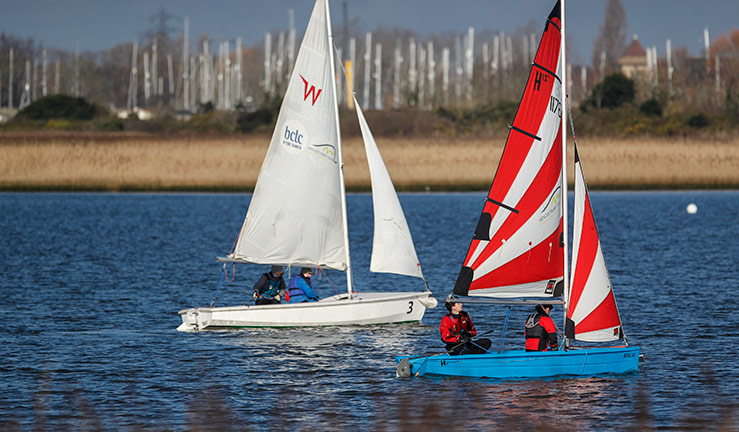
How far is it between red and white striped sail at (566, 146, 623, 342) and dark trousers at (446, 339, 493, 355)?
1.79 m

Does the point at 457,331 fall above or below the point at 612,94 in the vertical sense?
below

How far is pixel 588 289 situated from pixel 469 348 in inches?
101

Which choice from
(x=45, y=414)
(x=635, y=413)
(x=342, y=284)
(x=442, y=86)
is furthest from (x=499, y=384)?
(x=442, y=86)

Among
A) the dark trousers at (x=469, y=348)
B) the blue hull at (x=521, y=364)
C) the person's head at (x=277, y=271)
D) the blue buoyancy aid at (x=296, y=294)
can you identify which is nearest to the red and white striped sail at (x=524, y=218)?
the dark trousers at (x=469, y=348)

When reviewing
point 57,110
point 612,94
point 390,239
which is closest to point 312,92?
point 390,239

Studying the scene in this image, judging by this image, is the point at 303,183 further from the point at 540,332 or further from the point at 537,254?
the point at 540,332

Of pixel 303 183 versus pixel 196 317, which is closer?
pixel 196 317

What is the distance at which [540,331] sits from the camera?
2153 cm

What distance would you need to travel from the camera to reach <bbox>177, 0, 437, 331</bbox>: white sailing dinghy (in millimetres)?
27703

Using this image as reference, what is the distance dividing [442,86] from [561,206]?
130 metres

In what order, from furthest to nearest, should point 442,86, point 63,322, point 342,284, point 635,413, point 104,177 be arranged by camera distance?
point 442,86, point 104,177, point 342,284, point 63,322, point 635,413

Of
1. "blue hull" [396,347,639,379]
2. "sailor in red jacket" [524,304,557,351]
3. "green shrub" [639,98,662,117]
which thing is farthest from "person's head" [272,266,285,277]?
"green shrub" [639,98,662,117]

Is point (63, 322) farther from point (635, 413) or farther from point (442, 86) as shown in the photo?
point (442, 86)

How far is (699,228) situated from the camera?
6375 centimetres
